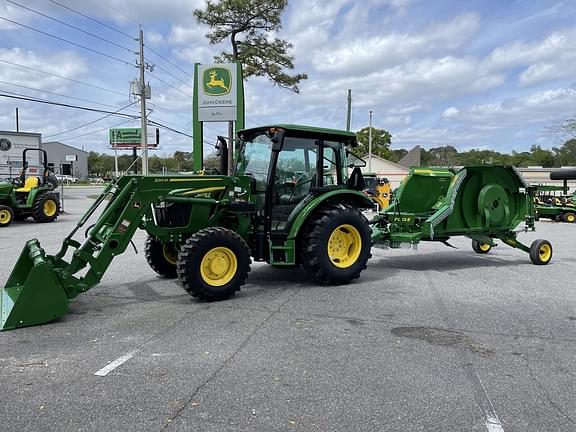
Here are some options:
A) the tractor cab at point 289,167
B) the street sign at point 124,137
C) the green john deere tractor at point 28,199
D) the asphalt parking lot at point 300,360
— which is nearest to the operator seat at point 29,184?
the green john deere tractor at point 28,199

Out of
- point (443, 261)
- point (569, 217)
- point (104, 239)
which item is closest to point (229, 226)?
point (104, 239)

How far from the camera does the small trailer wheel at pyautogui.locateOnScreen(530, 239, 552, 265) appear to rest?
9.60m

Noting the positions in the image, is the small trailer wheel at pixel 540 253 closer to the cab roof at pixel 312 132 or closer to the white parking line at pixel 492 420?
the cab roof at pixel 312 132

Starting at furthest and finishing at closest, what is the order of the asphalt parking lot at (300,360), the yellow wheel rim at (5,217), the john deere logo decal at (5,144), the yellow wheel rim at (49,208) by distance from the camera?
1. the john deere logo decal at (5,144)
2. the yellow wheel rim at (49,208)
3. the yellow wheel rim at (5,217)
4. the asphalt parking lot at (300,360)

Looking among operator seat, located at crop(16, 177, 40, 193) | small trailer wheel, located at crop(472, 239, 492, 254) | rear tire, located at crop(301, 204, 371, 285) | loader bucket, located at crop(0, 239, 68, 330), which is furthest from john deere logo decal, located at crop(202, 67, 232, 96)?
loader bucket, located at crop(0, 239, 68, 330)

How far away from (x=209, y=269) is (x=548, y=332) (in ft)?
12.8

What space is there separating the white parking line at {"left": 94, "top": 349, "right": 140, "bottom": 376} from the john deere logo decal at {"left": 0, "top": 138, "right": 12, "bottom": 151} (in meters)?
22.6

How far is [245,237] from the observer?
23.9 ft

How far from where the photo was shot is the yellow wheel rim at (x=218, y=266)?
20.7 ft

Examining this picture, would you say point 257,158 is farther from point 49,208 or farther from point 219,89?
point 219,89

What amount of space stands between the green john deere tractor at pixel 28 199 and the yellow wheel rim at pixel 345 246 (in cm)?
1281

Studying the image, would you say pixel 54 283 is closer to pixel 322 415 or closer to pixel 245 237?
pixel 245 237

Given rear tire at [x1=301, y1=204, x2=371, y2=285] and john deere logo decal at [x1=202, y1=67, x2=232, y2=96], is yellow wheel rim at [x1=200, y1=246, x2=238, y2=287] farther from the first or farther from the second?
john deere logo decal at [x1=202, y1=67, x2=232, y2=96]

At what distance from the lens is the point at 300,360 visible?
4555mm
